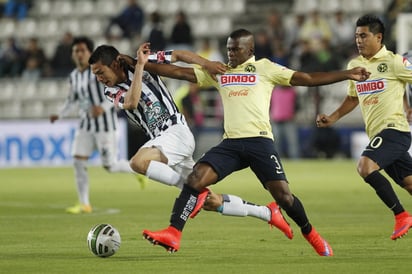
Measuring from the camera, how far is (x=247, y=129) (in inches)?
374

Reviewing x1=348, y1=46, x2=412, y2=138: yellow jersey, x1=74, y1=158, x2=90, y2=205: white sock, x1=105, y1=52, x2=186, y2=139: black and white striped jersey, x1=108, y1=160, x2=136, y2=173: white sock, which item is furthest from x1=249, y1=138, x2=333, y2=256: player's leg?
x1=108, y1=160, x2=136, y2=173: white sock

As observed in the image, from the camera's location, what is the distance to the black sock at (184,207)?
30.2 feet

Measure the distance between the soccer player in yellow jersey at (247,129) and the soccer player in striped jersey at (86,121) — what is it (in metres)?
5.05

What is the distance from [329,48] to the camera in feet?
87.4

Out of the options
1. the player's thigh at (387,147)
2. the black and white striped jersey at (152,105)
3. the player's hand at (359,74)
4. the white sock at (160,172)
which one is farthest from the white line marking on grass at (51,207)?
the player's hand at (359,74)

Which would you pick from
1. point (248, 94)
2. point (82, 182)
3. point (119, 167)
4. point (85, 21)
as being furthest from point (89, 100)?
point (85, 21)

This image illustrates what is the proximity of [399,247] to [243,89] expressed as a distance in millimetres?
1994

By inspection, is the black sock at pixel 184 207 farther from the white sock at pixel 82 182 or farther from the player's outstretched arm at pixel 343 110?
the white sock at pixel 82 182

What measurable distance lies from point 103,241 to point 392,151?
284 centimetres

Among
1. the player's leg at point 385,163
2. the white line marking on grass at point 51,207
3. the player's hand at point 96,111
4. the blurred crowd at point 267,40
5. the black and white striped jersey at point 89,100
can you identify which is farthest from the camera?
the blurred crowd at point 267,40

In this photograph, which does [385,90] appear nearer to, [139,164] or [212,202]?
[212,202]

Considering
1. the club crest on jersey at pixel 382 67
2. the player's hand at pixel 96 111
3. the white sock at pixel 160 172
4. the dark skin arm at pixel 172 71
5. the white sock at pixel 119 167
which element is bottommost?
the white sock at pixel 119 167

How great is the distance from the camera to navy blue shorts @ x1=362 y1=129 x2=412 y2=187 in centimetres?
1028

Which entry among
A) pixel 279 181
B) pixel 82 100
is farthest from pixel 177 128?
pixel 82 100
